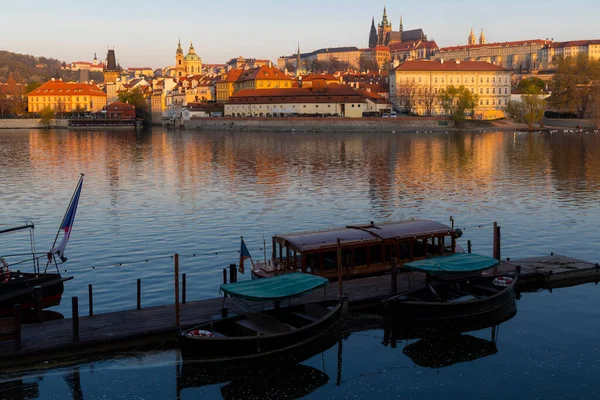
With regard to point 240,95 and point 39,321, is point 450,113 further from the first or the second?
point 39,321

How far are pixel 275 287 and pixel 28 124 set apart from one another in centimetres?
15310

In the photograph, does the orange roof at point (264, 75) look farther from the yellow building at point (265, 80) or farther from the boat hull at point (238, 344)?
the boat hull at point (238, 344)

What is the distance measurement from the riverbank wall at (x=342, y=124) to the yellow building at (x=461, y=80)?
692 inches

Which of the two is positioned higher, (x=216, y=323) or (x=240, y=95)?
(x=240, y=95)

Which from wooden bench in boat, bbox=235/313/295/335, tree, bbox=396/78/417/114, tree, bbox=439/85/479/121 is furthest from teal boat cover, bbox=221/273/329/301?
tree, bbox=396/78/417/114

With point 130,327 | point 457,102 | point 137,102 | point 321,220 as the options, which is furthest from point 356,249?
point 137,102

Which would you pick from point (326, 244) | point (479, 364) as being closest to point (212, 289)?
point (326, 244)

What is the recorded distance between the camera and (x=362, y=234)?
920 inches

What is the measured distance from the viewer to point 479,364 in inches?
703

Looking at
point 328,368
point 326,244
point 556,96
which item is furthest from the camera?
point 556,96

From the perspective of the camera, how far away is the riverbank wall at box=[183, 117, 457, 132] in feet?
415

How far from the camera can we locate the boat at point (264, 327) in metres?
17.2

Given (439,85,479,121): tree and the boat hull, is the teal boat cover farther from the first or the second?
(439,85,479,121): tree

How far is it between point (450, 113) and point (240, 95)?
40.6 metres
